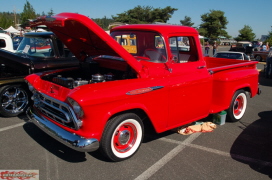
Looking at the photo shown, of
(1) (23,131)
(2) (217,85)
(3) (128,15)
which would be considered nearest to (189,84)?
(2) (217,85)

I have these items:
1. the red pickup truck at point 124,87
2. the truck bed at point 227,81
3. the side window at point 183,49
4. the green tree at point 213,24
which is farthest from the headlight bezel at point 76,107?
the green tree at point 213,24

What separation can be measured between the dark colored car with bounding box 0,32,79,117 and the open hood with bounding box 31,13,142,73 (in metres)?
1.33

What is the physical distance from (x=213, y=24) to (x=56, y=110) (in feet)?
194

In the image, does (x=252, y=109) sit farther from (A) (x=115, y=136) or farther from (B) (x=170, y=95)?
(A) (x=115, y=136)

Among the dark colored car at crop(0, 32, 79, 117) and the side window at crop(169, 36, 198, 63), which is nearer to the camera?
the side window at crop(169, 36, 198, 63)

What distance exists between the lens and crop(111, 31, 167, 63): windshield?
12.1 feet

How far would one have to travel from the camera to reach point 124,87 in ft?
10.2

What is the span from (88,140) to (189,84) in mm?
1792

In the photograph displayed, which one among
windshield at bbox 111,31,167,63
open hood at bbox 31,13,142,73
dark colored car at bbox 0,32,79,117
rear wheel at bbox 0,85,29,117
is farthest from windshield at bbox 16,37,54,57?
windshield at bbox 111,31,167,63

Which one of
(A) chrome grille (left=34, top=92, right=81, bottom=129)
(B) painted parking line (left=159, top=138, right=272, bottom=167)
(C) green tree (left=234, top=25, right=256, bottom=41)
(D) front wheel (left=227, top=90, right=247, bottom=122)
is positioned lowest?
(B) painted parking line (left=159, top=138, right=272, bottom=167)

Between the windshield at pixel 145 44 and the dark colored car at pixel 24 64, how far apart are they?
2049mm

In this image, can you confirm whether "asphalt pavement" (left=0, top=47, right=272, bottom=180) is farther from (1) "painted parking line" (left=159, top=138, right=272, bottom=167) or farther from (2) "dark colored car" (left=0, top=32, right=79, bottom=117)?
(2) "dark colored car" (left=0, top=32, right=79, bottom=117)

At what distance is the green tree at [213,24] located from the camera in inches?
2248

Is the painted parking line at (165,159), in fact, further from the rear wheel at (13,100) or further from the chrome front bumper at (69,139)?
the rear wheel at (13,100)
